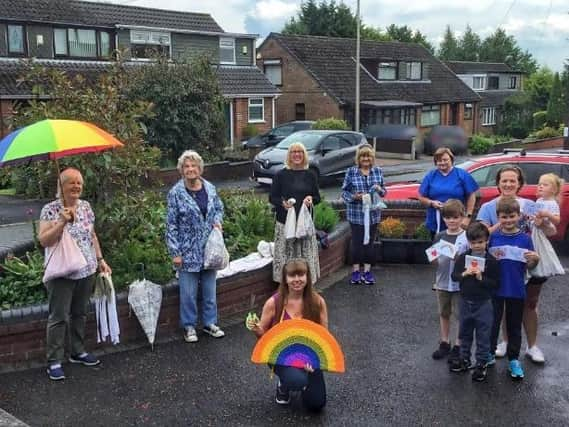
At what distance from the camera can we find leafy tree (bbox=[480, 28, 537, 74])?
99.1 meters

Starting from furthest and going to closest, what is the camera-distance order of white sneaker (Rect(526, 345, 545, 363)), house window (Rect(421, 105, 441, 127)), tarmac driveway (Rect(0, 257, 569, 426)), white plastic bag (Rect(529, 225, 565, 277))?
house window (Rect(421, 105, 441, 127)) < white sneaker (Rect(526, 345, 545, 363)) < white plastic bag (Rect(529, 225, 565, 277)) < tarmac driveway (Rect(0, 257, 569, 426))

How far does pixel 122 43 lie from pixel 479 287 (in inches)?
1079

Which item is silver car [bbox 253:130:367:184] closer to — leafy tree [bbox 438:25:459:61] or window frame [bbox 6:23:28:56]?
window frame [bbox 6:23:28:56]

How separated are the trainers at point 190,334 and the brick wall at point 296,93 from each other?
32894 mm

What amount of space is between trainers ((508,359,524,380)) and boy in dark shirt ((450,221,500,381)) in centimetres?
24

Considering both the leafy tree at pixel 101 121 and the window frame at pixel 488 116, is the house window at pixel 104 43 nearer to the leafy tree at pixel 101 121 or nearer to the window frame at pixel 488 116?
the leafy tree at pixel 101 121

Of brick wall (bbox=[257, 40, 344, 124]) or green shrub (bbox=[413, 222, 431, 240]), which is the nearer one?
green shrub (bbox=[413, 222, 431, 240])

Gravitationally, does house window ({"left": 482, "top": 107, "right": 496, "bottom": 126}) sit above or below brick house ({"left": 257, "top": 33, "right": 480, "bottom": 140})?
below

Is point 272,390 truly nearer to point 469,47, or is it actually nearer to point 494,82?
point 494,82

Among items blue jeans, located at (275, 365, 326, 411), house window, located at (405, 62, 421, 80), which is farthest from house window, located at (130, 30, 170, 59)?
blue jeans, located at (275, 365, 326, 411)

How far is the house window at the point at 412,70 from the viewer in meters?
45.7

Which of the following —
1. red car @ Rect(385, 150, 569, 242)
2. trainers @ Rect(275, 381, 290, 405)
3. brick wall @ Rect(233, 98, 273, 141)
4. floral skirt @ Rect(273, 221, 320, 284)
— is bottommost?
trainers @ Rect(275, 381, 290, 405)

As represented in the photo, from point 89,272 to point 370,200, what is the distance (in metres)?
3.73

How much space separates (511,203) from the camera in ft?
17.1
